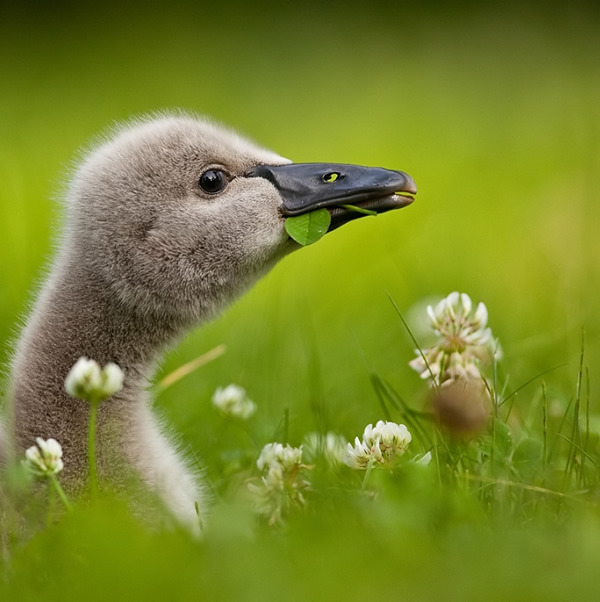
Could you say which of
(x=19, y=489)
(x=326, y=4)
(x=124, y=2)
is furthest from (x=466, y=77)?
(x=19, y=489)

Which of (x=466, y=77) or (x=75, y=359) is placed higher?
(x=75, y=359)

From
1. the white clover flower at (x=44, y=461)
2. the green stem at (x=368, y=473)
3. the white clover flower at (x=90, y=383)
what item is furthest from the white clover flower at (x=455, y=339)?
the white clover flower at (x=44, y=461)

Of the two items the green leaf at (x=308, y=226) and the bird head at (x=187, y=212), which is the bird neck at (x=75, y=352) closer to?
the bird head at (x=187, y=212)

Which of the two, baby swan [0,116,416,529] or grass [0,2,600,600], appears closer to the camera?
grass [0,2,600,600]

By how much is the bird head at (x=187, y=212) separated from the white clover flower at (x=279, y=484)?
0.50 metres

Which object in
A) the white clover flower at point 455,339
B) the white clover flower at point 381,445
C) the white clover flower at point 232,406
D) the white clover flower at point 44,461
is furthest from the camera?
the white clover flower at point 232,406

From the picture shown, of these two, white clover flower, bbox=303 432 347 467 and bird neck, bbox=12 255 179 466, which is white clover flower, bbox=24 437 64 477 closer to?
bird neck, bbox=12 255 179 466

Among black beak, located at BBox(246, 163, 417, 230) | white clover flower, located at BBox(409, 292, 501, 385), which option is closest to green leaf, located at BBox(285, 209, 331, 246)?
black beak, located at BBox(246, 163, 417, 230)

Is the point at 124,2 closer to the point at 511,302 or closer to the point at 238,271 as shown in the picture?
the point at 511,302

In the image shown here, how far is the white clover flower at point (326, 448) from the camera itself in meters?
2.44

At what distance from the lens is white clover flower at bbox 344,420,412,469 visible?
2281 millimetres

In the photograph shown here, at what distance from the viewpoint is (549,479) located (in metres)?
2.27

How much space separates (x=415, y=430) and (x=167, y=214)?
31.5 inches

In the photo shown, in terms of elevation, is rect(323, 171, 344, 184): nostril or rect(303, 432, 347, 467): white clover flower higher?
rect(323, 171, 344, 184): nostril
